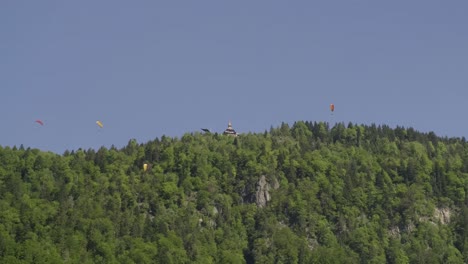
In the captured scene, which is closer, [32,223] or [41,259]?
[41,259]

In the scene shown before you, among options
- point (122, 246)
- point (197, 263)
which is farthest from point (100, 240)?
point (197, 263)

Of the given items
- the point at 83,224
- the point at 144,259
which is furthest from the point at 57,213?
the point at 144,259

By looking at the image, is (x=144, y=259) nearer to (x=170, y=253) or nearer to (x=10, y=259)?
(x=170, y=253)

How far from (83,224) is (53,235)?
7140 millimetres

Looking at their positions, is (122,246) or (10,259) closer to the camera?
(10,259)

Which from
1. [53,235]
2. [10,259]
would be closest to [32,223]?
[53,235]

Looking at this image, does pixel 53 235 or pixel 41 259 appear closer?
pixel 41 259

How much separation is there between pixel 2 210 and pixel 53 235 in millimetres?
10563

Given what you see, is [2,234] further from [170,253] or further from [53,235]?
[170,253]

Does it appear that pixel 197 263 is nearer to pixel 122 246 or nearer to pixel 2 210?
pixel 122 246

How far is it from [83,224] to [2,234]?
16453mm

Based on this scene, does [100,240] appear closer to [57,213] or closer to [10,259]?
[57,213]

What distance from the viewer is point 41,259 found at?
591 ft

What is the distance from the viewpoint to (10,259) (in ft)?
583
